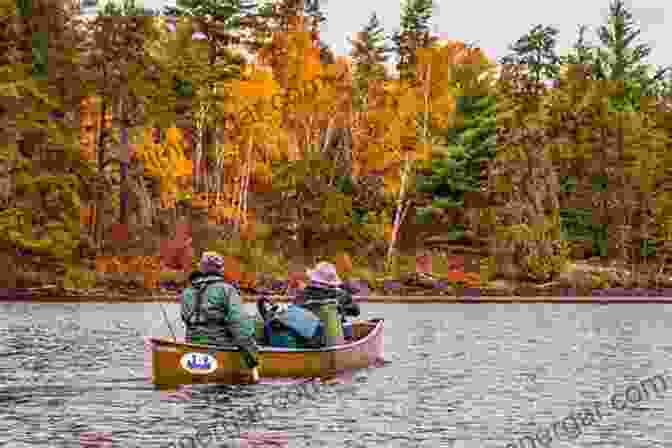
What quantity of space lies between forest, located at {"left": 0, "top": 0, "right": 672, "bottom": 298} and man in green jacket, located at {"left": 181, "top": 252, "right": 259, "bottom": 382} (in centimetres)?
3220

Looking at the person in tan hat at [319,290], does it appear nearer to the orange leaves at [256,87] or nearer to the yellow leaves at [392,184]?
the orange leaves at [256,87]

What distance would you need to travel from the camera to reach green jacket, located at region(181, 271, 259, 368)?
61.5ft

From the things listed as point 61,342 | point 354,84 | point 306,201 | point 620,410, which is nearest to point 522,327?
point 61,342

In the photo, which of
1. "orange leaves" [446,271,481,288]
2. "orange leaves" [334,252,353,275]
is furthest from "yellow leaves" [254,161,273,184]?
"orange leaves" [446,271,481,288]

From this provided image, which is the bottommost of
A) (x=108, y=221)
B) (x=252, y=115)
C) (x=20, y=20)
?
(x=108, y=221)

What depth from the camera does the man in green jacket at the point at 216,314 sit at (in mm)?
18766

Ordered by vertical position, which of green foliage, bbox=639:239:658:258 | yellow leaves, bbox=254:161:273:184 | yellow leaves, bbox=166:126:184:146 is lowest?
green foliage, bbox=639:239:658:258

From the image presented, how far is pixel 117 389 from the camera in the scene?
18.6m

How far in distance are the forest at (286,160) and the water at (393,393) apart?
73.3 feet

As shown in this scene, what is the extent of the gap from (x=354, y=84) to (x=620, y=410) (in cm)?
5466

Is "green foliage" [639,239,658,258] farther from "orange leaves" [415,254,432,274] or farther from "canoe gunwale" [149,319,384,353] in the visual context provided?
"canoe gunwale" [149,319,384,353]

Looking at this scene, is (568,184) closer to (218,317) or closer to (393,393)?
(393,393)

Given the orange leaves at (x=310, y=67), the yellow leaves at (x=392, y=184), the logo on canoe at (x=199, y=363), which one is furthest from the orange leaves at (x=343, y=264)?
the logo on canoe at (x=199, y=363)

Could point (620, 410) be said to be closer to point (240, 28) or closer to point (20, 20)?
point (20, 20)
